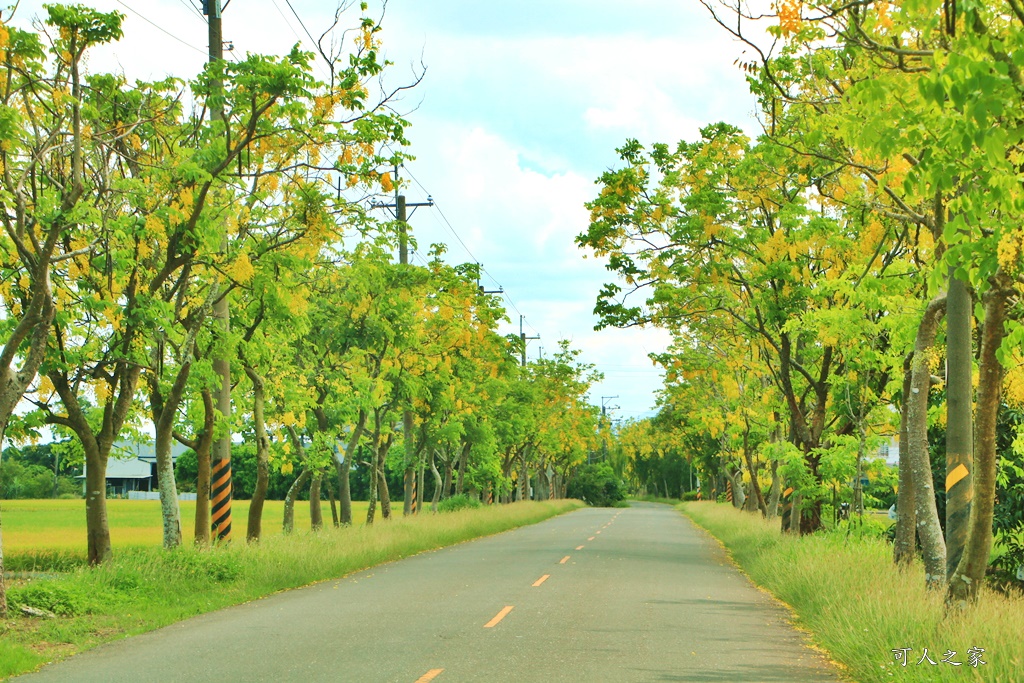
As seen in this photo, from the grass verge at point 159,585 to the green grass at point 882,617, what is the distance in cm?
817

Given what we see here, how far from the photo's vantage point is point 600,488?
99562mm

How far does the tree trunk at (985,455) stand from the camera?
912 centimetres

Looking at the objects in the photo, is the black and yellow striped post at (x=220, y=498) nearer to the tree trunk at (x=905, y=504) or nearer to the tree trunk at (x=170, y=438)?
the tree trunk at (x=170, y=438)

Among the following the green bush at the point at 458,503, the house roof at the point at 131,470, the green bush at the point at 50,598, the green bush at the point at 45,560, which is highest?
the house roof at the point at 131,470

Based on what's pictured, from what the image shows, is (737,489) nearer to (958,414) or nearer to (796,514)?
(796,514)

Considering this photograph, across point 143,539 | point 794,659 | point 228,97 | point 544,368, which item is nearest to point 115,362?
point 228,97

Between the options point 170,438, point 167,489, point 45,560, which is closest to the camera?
point 167,489

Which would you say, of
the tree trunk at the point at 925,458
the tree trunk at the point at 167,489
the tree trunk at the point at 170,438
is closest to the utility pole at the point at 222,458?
the tree trunk at the point at 170,438

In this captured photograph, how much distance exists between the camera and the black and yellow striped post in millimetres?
19625

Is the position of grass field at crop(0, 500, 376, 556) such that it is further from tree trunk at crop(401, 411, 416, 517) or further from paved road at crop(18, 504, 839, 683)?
paved road at crop(18, 504, 839, 683)

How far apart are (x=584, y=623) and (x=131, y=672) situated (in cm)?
569

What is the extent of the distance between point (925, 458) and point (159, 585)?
10807 mm

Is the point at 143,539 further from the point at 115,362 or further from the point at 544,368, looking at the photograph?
the point at 544,368

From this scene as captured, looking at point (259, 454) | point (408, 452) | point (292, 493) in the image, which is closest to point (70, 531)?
point (292, 493)
